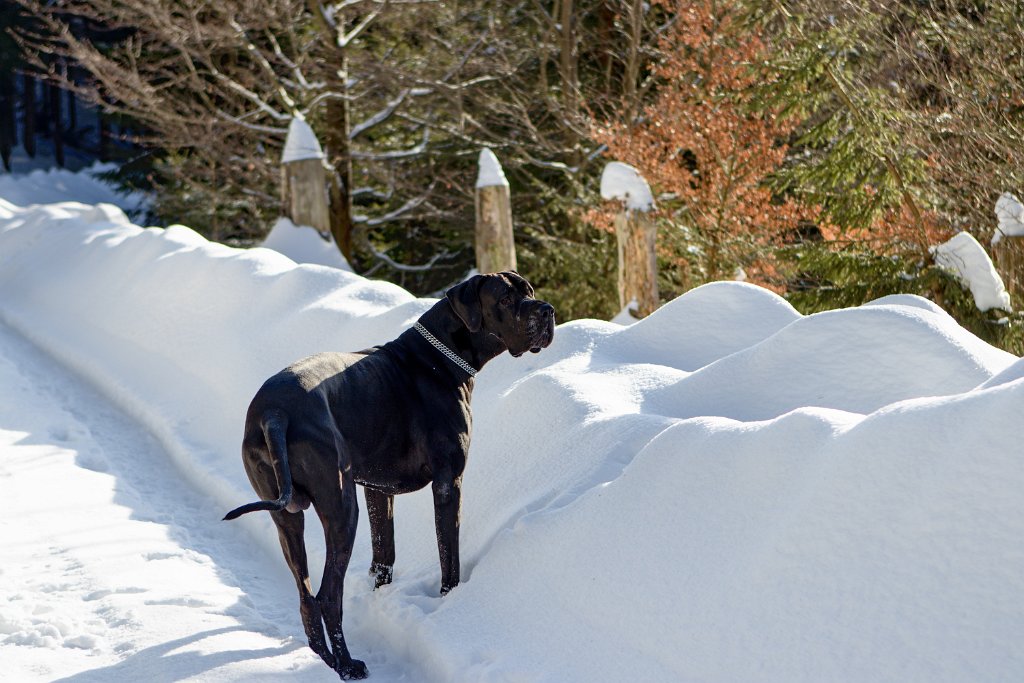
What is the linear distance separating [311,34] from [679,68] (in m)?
6.97

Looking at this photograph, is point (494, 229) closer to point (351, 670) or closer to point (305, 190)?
point (305, 190)

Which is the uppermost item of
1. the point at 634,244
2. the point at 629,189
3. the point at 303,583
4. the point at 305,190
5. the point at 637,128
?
the point at 637,128

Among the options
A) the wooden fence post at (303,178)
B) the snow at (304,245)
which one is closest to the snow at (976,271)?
the snow at (304,245)

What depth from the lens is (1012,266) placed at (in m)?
8.04

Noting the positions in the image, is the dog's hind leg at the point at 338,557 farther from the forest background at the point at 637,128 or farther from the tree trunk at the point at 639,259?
the tree trunk at the point at 639,259

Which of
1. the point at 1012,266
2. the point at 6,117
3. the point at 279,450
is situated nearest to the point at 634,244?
the point at 1012,266

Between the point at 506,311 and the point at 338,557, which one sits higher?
the point at 506,311

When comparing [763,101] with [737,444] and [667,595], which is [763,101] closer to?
[737,444]

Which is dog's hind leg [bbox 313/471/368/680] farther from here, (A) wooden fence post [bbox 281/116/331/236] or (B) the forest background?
(A) wooden fence post [bbox 281/116/331/236]

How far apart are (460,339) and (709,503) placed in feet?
4.22

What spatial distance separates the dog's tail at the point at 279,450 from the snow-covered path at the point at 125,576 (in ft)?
2.51

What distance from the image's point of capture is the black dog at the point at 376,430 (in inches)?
157

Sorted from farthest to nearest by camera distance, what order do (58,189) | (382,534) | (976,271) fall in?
(58,189), (976,271), (382,534)

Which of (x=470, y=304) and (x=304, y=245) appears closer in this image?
(x=470, y=304)
